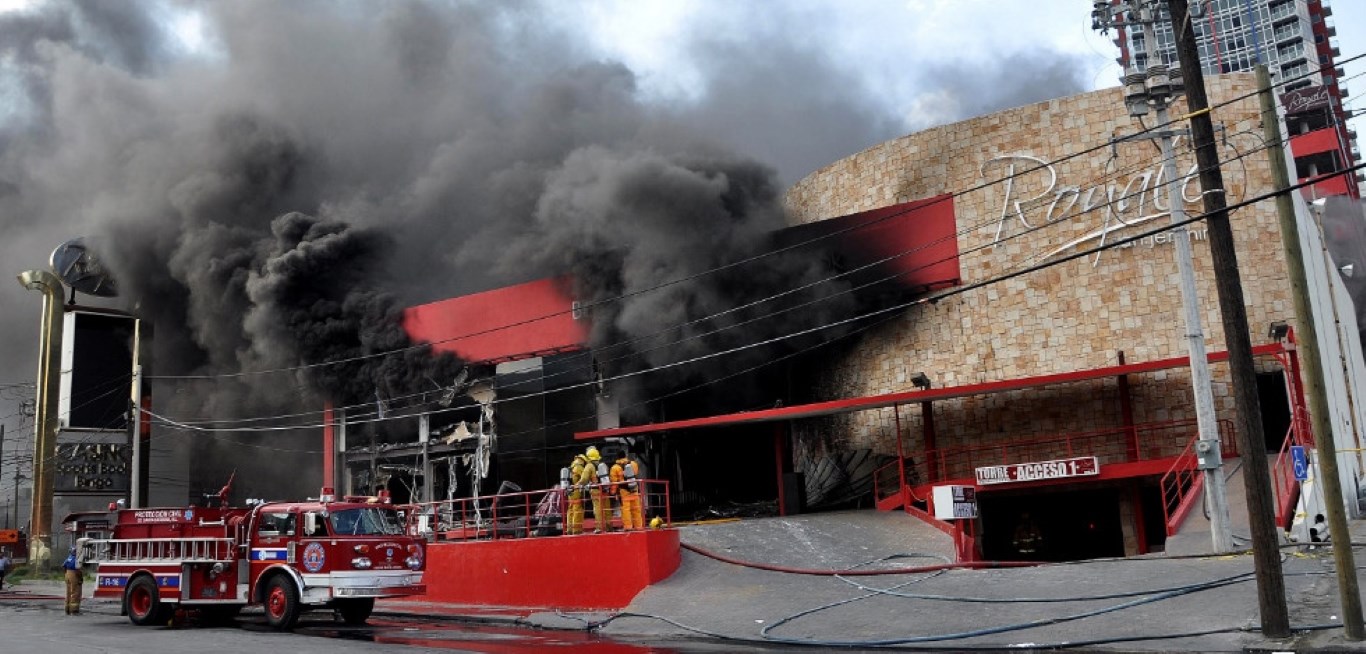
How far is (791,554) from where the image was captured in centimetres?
1839

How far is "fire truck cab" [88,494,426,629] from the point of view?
15477 mm

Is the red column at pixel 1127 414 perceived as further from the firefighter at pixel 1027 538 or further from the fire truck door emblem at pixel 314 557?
the fire truck door emblem at pixel 314 557

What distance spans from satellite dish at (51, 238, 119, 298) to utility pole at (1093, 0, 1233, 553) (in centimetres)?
3628

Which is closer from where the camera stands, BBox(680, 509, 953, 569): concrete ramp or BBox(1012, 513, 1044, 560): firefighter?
BBox(680, 509, 953, 569): concrete ramp

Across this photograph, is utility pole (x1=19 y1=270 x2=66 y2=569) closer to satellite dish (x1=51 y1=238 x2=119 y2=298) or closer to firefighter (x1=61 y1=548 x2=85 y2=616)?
satellite dish (x1=51 y1=238 x2=119 y2=298)

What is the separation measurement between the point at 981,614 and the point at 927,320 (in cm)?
1334

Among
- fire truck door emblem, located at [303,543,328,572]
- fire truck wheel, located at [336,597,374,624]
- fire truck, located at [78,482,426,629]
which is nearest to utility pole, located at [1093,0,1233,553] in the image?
fire truck, located at [78,482,426,629]

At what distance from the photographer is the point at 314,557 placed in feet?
50.8

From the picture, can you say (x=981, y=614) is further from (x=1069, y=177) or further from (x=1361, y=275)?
(x=1361, y=275)

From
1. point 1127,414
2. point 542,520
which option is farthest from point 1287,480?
point 542,520

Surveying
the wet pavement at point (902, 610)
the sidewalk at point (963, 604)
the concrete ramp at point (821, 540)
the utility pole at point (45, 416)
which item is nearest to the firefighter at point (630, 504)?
the wet pavement at point (902, 610)

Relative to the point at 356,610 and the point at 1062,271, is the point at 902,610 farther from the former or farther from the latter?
the point at 1062,271

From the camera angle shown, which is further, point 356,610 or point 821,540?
point 821,540

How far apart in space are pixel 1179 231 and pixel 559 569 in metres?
11.0
